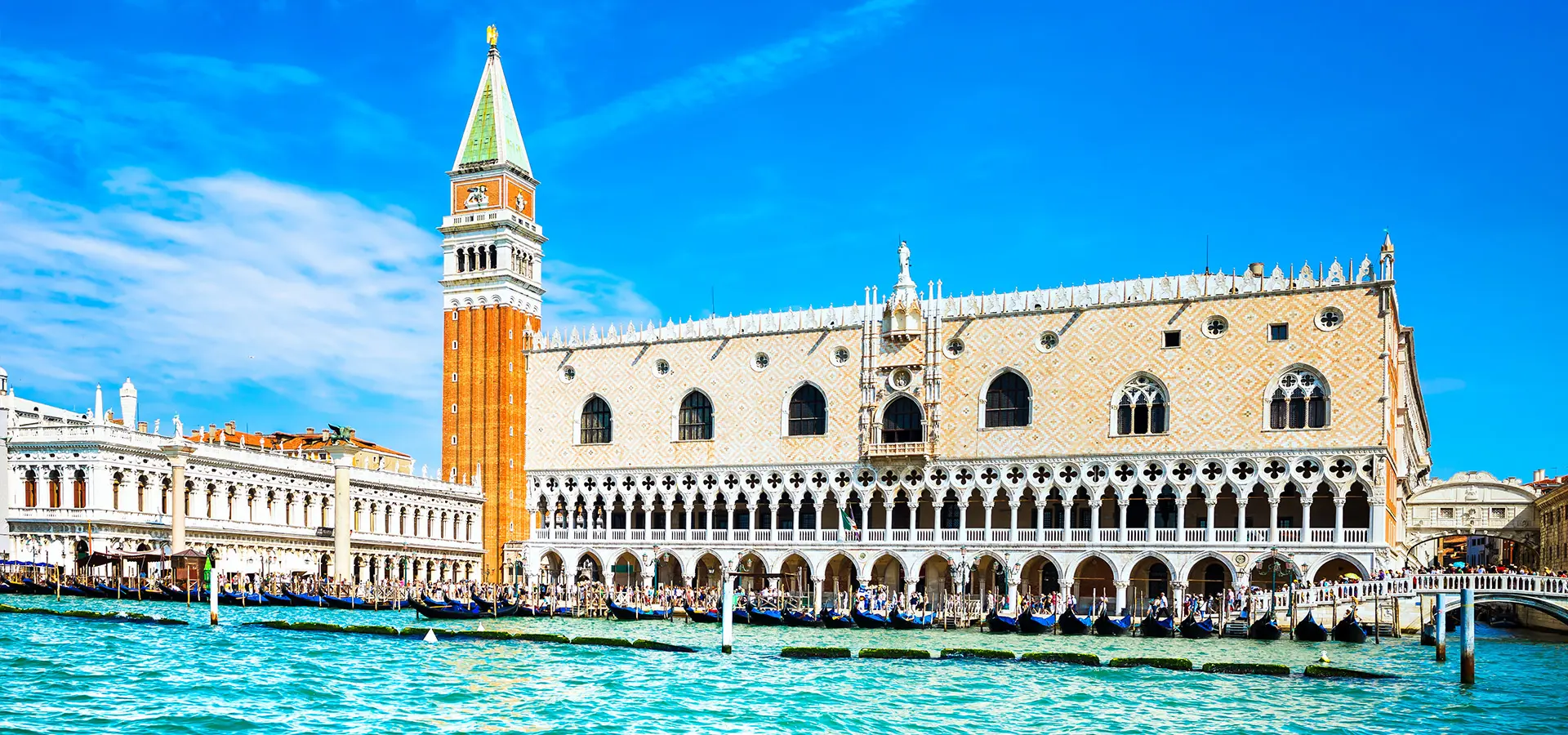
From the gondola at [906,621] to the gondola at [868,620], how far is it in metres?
0.20

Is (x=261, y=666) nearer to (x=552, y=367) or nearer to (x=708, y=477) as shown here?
(x=708, y=477)

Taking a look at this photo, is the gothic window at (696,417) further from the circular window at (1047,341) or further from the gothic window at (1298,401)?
the gothic window at (1298,401)

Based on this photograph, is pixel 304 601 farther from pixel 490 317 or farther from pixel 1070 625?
pixel 1070 625

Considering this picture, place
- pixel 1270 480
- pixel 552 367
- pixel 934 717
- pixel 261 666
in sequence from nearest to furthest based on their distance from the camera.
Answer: pixel 934 717 → pixel 261 666 → pixel 1270 480 → pixel 552 367

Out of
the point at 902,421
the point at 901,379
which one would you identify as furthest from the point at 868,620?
the point at 901,379

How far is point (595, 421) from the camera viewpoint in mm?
53469

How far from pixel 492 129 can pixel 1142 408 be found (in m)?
27.9

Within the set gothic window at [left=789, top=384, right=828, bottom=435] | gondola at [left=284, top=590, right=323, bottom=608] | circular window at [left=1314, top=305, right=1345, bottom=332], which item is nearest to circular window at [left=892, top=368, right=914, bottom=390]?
gothic window at [left=789, top=384, right=828, bottom=435]

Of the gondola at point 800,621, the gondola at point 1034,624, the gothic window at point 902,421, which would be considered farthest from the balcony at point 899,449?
the gondola at point 1034,624

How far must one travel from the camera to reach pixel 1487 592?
3706 cm

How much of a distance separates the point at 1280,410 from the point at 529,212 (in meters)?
30.4

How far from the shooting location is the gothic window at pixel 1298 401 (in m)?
41.7

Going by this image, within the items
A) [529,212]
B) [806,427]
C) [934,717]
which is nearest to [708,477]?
[806,427]

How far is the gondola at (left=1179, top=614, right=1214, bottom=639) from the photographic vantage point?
119ft
